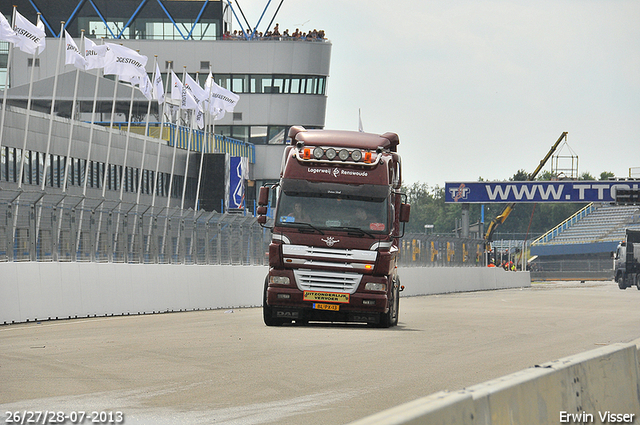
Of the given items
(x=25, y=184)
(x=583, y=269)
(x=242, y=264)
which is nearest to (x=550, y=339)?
(x=242, y=264)

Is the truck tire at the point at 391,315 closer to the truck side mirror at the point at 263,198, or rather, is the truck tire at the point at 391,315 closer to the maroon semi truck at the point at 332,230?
the maroon semi truck at the point at 332,230

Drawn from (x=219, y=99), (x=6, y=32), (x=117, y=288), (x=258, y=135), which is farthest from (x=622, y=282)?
(x=117, y=288)

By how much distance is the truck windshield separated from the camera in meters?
17.7

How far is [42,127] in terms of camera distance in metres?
52.4

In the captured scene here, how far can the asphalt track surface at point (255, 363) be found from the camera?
8438 mm

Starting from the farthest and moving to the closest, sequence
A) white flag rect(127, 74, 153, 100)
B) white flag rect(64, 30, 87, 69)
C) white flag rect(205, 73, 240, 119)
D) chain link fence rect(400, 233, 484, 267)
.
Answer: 1. white flag rect(205, 73, 240, 119)
2. white flag rect(127, 74, 153, 100)
3. chain link fence rect(400, 233, 484, 267)
4. white flag rect(64, 30, 87, 69)

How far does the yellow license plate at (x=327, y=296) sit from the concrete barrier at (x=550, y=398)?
33.0ft

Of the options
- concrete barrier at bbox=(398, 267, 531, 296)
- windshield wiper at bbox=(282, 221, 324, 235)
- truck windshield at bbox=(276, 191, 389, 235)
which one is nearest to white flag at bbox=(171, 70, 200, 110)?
concrete barrier at bbox=(398, 267, 531, 296)

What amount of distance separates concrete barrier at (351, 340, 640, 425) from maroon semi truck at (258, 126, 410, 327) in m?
9.98

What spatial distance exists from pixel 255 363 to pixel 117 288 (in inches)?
426

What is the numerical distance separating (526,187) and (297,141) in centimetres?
4928

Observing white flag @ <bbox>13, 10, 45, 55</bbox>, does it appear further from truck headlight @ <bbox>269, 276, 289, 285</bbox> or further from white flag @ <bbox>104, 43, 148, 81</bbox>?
truck headlight @ <bbox>269, 276, 289, 285</bbox>

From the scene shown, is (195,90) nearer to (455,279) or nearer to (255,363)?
(455,279)

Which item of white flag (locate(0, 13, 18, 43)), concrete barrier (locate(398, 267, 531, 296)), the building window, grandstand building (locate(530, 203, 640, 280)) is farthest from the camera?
grandstand building (locate(530, 203, 640, 280))
